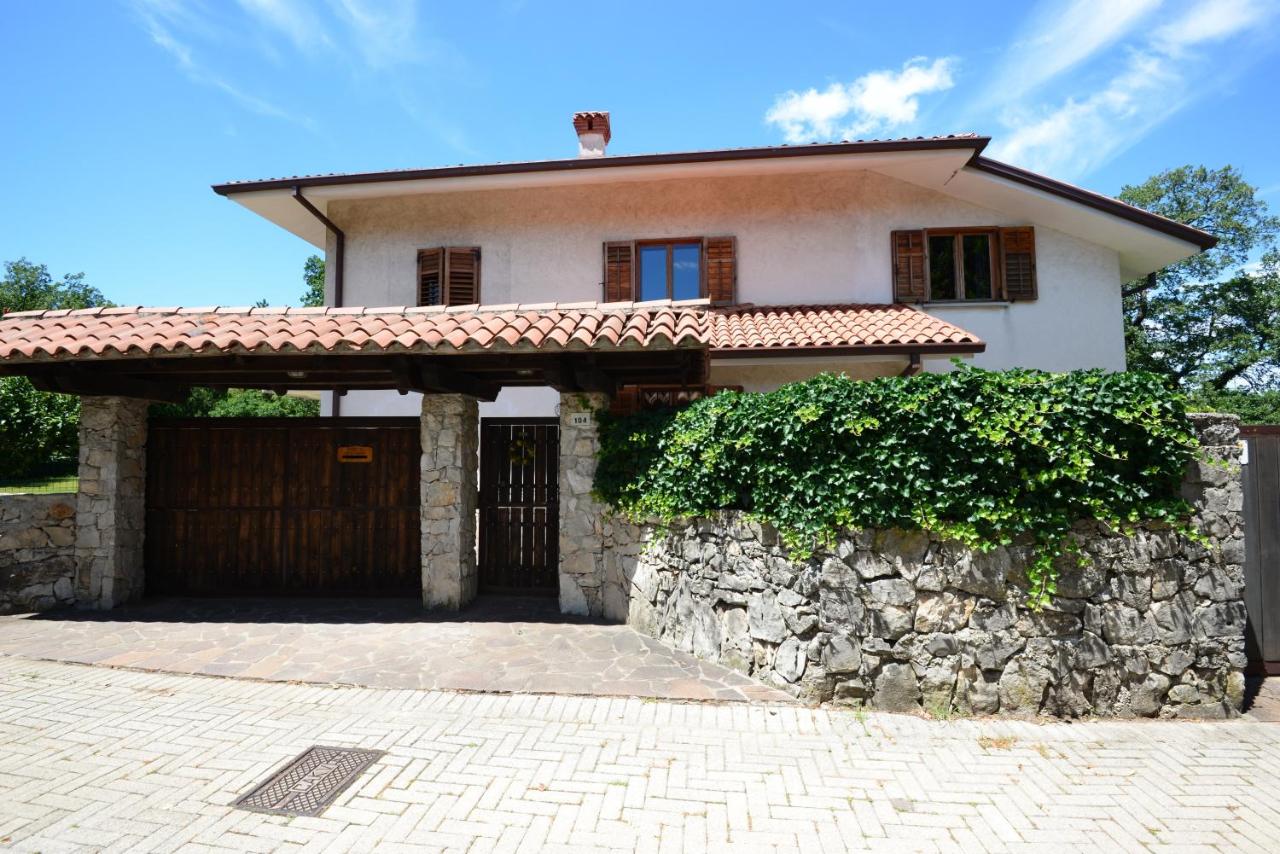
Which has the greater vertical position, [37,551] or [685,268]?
[685,268]

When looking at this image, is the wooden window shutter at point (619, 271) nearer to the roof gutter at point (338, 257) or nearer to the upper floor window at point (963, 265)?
the roof gutter at point (338, 257)

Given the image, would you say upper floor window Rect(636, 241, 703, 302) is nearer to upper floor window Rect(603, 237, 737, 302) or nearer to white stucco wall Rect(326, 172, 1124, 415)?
upper floor window Rect(603, 237, 737, 302)

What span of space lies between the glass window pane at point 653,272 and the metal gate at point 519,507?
4.18m

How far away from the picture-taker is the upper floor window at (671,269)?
10875mm

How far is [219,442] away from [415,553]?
2987 millimetres

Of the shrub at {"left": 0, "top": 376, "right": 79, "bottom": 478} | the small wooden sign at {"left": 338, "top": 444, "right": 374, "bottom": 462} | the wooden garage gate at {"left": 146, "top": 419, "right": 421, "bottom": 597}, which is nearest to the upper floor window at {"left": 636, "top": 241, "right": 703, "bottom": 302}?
the wooden garage gate at {"left": 146, "top": 419, "right": 421, "bottom": 597}

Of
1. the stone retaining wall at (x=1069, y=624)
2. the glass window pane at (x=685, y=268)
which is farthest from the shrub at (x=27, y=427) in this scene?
the stone retaining wall at (x=1069, y=624)

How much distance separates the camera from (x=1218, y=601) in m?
4.61

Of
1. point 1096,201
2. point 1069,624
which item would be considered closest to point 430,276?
point 1069,624

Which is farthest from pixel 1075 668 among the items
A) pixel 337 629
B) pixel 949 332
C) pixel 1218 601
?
pixel 337 629

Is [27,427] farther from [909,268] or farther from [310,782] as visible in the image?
[909,268]

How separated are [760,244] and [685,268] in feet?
4.61

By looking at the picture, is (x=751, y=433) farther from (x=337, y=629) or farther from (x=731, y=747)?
(x=337, y=629)

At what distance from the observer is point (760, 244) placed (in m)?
10.9
